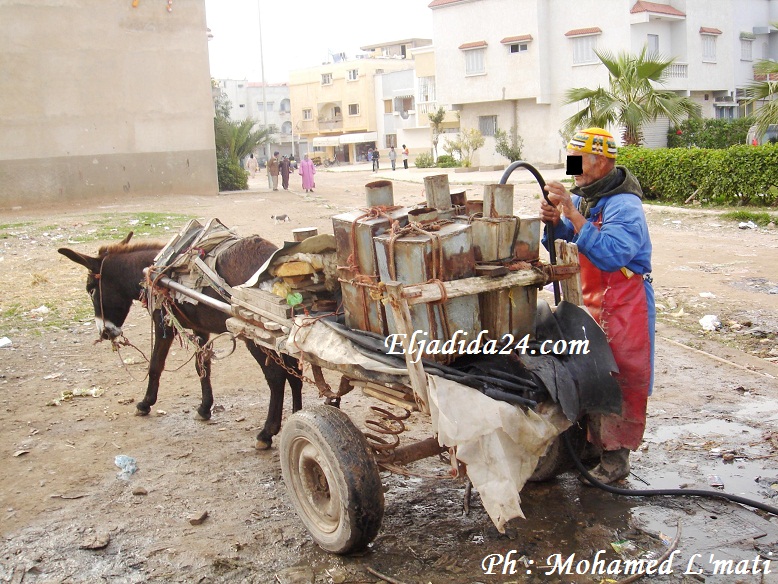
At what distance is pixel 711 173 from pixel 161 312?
13.4m

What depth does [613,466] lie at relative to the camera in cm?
416

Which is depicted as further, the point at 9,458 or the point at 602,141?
the point at 9,458

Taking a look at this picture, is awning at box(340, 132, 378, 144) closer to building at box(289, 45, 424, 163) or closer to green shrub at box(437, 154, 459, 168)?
building at box(289, 45, 424, 163)

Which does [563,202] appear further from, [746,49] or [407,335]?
[746,49]

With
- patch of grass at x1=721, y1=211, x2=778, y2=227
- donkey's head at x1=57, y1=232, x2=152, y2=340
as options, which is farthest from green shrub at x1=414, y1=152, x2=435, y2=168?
donkey's head at x1=57, y1=232, x2=152, y2=340

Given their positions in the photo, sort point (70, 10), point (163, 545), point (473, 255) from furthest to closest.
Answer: point (70, 10), point (163, 545), point (473, 255)

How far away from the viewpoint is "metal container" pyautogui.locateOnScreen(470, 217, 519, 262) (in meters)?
3.50

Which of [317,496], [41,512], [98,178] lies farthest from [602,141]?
[98,178]

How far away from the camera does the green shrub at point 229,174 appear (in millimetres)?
27125

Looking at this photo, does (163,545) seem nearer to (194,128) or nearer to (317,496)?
(317,496)

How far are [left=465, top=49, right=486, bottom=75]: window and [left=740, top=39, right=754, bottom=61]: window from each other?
11657 mm

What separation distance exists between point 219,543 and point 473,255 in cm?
199

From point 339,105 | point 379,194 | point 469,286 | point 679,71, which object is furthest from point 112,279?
point 339,105

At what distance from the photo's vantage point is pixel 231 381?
6734mm
